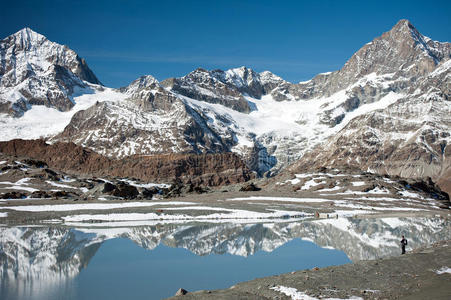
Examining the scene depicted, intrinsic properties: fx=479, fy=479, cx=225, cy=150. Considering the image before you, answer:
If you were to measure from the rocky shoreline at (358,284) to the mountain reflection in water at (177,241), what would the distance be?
20.2ft

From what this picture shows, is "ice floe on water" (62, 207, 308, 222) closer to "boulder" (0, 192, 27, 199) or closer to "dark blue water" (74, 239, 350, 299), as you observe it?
"dark blue water" (74, 239, 350, 299)

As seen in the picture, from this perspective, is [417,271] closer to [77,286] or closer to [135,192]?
[77,286]

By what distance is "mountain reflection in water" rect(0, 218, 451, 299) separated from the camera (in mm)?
32656

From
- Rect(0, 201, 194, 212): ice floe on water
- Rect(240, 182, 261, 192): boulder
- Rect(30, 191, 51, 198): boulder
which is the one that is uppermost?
Rect(30, 191, 51, 198): boulder

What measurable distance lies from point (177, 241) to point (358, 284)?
27714 mm

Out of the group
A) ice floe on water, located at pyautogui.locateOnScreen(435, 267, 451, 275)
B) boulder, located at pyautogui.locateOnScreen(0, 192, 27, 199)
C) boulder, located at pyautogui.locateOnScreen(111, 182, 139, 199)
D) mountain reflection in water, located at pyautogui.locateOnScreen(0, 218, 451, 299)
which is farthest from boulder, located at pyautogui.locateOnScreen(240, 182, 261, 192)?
ice floe on water, located at pyautogui.locateOnScreen(435, 267, 451, 275)

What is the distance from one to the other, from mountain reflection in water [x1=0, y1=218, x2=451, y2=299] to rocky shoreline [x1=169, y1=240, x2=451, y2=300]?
6.15 m

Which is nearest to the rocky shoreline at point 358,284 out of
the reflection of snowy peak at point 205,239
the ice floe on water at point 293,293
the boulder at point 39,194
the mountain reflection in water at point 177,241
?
the ice floe on water at point 293,293

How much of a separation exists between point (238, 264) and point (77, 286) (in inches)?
504

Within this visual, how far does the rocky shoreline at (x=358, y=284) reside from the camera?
24.6 m

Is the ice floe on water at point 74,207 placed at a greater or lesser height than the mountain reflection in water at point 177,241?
greater

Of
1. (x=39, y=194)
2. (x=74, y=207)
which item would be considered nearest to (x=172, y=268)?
(x=74, y=207)

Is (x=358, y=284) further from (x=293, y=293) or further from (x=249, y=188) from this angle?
(x=249, y=188)

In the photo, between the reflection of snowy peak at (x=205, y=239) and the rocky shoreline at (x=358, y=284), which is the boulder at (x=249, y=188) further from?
the rocky shoreline at (x=358, y=284)
